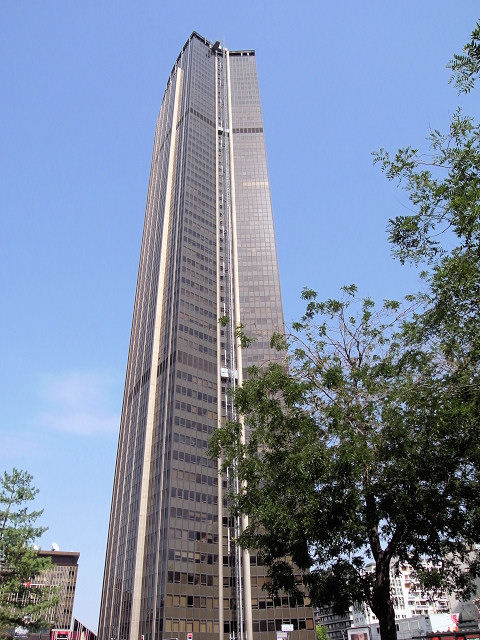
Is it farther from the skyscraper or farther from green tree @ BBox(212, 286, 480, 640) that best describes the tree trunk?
the skyscraper

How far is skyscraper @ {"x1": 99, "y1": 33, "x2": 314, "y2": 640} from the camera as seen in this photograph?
76.6 meters

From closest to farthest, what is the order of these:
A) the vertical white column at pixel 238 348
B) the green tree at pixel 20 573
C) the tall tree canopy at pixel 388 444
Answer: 1. the tall tree canopy at pixel 388 444
2. the green tree at pixel 20 573
3. the vertical white column at pixel 238 348

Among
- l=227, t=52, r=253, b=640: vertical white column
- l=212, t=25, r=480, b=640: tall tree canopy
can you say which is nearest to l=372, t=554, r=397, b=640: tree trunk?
l=212, t=25, r=480, b=640: tall tree canopy

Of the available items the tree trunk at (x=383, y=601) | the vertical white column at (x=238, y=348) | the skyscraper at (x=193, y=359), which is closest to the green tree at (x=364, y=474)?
the tree trunk at (x=383, y=601)

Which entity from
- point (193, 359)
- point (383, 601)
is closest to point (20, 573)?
point (383, 601)

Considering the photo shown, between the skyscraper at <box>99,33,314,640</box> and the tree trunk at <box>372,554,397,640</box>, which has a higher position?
the skyscraper at <box>99,33,314,640</box>

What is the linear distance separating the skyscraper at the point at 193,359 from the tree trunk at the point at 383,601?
3593cm

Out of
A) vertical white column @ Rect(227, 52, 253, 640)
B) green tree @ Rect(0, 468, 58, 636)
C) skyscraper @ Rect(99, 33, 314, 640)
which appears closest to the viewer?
green tree @ Rect(0, 468, 58, 636)

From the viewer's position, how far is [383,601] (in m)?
19.7

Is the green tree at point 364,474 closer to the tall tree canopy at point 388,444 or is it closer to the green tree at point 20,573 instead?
the tall tree canopy at point 388,444

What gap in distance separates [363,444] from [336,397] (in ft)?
10.1

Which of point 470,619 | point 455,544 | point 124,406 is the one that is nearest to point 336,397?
point 455,544

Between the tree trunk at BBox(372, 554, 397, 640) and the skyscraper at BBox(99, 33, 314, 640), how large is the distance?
35.9 metres

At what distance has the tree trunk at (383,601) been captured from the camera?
758 inches
